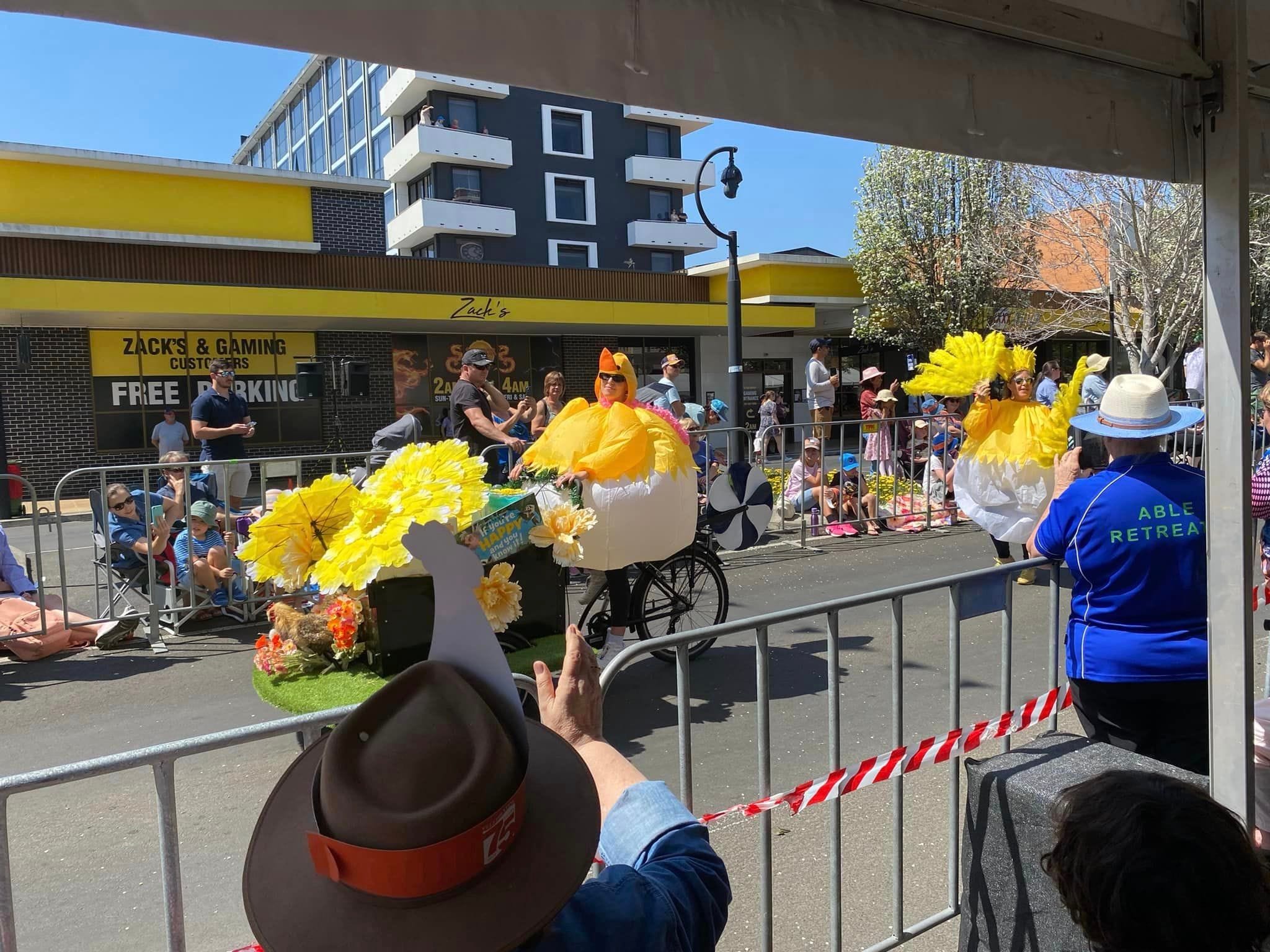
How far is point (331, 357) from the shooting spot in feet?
76.2

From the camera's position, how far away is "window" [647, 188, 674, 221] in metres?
44.3

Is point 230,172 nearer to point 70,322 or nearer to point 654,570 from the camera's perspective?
point 70,322

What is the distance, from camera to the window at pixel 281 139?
64.0 m

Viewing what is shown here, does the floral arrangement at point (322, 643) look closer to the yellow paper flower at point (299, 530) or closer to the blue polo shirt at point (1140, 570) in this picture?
the yellow paper flower at point (299, 530)

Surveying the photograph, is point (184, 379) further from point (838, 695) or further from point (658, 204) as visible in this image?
point (658, 204)

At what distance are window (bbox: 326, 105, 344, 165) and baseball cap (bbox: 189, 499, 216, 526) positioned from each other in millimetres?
50154

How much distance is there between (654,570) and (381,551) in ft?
9.66

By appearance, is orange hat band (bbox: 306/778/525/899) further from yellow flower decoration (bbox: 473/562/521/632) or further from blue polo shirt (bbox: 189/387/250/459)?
blue polo shirt (bbox: 189/387/250/459)

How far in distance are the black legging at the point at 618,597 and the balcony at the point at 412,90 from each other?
116ft

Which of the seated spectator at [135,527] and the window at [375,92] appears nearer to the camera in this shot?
the seated spectator at [135,527]

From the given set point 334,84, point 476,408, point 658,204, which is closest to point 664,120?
point 658,204

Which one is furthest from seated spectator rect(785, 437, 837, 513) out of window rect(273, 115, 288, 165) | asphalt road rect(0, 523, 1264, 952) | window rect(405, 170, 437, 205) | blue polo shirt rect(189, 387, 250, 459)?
window rect(273, 115, 288, 165)

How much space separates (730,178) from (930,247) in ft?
46.0

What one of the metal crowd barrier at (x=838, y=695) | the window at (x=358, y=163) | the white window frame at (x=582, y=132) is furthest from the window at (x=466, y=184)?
the metal crowd barrier at (x=838, y=695)
